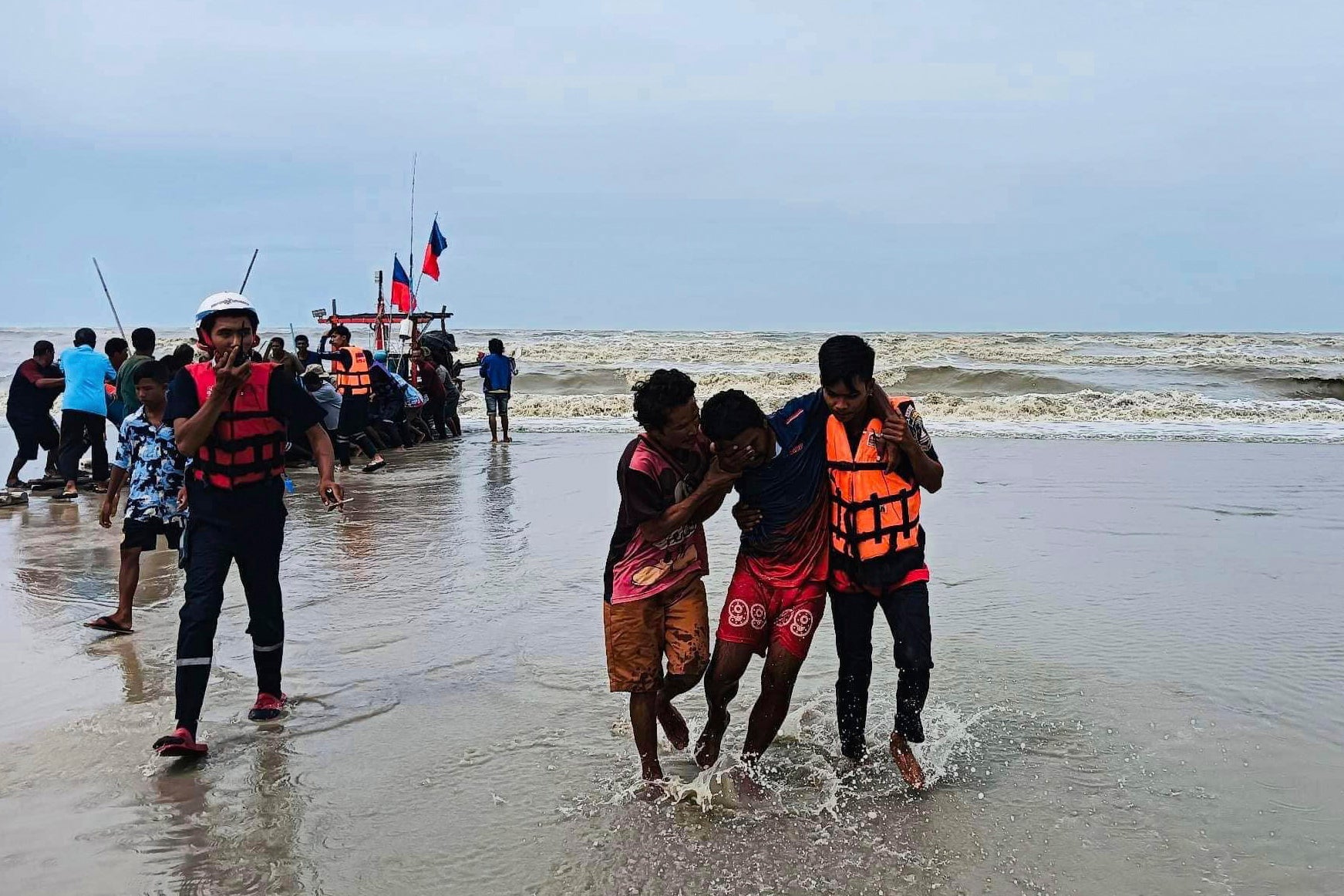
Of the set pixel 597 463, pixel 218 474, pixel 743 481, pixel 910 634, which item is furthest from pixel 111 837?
pixel 597 463

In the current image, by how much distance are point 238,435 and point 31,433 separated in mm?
9689

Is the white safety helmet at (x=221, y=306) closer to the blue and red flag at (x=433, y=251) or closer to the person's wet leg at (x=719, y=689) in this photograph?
the person's wet leg at (x=719, y=689)

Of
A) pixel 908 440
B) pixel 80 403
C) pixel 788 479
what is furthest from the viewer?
pixel 80 403

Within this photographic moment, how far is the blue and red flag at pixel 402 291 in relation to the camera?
70.8 ft

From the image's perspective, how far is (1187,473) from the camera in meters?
13.6

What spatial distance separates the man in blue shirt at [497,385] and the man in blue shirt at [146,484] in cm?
1195

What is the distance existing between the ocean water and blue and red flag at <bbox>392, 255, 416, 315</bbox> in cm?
338

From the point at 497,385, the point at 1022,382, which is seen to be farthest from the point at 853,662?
the point at 1022,382

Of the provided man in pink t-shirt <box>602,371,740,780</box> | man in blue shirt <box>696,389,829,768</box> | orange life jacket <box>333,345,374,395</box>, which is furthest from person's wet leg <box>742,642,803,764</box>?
orange life jacket <box>333,345,374,395</box>

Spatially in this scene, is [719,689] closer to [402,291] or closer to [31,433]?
[31,433]

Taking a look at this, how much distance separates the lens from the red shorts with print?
4324 millimetres

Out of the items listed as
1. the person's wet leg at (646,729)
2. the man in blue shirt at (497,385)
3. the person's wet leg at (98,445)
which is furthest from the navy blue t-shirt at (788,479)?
the man in blue shirt at (497,385)

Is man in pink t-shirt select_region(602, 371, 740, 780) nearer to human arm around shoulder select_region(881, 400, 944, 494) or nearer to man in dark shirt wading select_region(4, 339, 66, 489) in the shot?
human arm around shoulder select_region(881, 400, 944, 494)

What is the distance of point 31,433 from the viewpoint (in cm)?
1308
